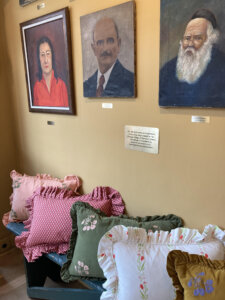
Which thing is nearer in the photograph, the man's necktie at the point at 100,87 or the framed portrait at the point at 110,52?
the framed portrait at the point at 110,52

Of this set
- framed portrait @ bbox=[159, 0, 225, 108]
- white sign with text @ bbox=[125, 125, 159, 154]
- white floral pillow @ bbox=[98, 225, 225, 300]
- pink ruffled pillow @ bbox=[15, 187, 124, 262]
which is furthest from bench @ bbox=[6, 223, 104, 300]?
framed portrait @ bbox=[159, 0, 225, 108]

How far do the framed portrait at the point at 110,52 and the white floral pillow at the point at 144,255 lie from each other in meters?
0.76

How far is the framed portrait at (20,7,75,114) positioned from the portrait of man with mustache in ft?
0.84

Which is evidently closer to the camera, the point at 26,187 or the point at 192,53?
the point at 192,53

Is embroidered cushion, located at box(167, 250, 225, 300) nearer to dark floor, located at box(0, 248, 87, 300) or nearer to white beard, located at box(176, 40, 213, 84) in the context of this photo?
white beard, located at box(176, 40, 213, 84)

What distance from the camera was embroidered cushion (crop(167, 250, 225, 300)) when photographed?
3.20 ft

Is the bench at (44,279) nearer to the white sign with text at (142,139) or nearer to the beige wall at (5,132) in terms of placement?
the beige wall at (5,132)

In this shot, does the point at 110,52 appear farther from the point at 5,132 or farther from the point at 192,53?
the point at 5,132

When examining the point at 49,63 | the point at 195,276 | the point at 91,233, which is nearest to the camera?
the point at 195,276

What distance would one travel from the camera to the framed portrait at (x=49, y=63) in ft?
5.40

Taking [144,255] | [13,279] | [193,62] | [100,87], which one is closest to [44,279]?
[13,279]

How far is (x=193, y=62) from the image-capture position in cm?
113

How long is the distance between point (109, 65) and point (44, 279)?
1671 millimetres

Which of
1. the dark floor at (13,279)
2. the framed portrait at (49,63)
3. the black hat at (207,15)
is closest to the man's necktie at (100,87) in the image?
the framed portrait at (49,63)
